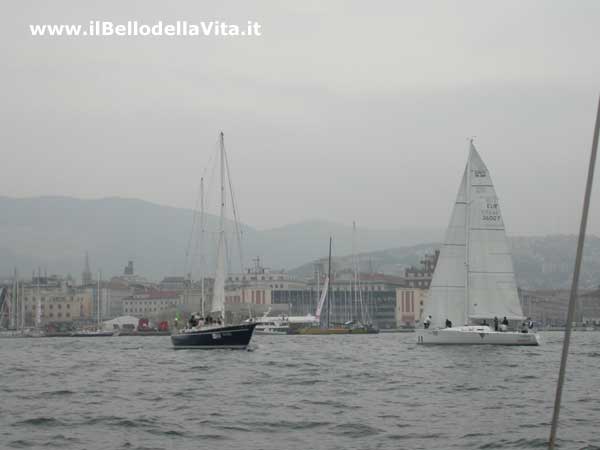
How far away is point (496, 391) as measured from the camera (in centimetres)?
2920

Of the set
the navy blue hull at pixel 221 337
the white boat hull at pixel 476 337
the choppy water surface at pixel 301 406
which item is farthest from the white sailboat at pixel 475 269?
the choppy water surface at pixel 301 406

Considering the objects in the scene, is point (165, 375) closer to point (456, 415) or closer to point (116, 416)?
point (116, 416)

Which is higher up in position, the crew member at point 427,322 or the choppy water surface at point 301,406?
the crew member at point 427,322

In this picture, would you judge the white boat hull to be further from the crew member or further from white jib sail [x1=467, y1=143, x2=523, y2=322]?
white jib sail [x1=467, y1=143, x2=523, y2=322]

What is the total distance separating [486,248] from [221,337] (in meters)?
14.5

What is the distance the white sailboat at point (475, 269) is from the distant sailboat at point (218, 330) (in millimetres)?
9991

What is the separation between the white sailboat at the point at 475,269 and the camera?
56.8 metres

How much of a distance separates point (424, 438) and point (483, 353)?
2852 cm

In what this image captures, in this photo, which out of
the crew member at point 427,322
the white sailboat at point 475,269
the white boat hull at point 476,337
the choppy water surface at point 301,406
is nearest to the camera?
the choppy water surface at point 301,406

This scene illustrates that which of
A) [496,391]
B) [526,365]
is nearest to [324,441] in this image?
[496,391]

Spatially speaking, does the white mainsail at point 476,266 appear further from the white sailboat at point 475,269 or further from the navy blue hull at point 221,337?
the navy blue hull at point 221,337

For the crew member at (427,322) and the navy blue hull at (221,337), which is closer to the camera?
the navy blue hull at (221,337)

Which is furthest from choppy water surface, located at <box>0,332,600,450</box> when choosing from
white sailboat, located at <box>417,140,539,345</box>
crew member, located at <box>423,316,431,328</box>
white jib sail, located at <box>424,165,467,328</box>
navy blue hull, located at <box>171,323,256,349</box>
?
crew member, located at <box>423,316,431,328</box>

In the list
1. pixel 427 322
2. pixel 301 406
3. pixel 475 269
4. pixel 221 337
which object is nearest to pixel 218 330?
pixel 221 337
